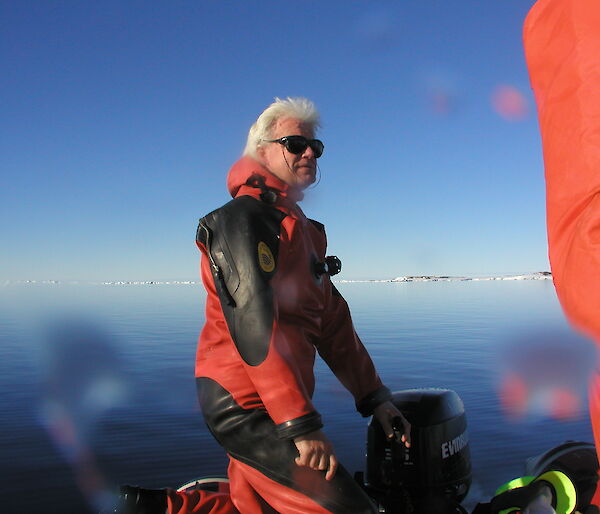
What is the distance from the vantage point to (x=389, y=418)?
10.3 feet

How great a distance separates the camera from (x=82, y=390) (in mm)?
7219

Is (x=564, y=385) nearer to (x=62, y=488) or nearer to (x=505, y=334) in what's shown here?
(x=505, y=334)

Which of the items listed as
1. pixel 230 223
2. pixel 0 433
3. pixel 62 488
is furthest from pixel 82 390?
pixel 230 223

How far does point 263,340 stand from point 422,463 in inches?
60.6

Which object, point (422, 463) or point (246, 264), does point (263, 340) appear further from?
point (422, 463)

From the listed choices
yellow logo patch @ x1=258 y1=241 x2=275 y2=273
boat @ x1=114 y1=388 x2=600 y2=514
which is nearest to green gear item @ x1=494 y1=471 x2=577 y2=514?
boat @ x1=114 y1=388 x2=600 y2=514

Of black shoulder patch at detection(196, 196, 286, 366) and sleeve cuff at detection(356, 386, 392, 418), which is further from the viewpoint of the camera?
sleeve cuff at detection(356, 386, 392, 418)

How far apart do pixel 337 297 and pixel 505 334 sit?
1.26m

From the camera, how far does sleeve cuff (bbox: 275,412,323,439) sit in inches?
83.7

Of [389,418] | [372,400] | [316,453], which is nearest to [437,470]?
[389,418]

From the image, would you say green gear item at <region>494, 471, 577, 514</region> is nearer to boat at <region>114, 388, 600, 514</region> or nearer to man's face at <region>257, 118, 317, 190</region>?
boat at <region>114, 388, 600, 514</region>

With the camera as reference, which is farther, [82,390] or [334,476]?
[82,390]

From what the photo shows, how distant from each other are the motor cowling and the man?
792 millimetres

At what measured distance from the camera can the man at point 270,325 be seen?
7.10ft
